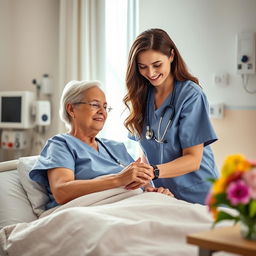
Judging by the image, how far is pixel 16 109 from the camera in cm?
451

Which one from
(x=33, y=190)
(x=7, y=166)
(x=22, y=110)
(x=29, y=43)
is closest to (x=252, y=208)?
(x=33, y=190)

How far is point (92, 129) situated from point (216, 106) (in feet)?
4.92

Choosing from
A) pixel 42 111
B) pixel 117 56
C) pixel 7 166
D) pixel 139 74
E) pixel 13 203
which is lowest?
pixel 13 203

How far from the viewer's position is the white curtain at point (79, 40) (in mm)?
4289

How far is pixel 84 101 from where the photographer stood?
2.44m

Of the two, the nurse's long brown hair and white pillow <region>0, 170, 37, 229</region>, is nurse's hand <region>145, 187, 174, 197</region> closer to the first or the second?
the nurse's long brown hair

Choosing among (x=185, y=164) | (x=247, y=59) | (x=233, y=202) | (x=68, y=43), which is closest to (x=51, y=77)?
(x=68, y=43)

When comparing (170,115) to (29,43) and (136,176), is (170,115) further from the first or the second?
(29,43)

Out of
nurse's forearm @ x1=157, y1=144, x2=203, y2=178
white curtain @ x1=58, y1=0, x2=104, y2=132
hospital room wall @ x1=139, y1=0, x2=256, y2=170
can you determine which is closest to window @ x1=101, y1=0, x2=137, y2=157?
white curtain @ x1=58, y1=0, x2=104, y2=132

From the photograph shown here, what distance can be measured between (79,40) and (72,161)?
220 cm

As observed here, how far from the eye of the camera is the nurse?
237cm

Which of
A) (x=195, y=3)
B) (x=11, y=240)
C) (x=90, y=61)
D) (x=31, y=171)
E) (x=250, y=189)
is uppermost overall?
(x=195, y=3)

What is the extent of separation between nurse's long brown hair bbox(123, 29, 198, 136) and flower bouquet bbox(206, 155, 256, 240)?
1.19 meters

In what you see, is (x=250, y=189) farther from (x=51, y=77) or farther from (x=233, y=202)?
(x=51, y=77)
